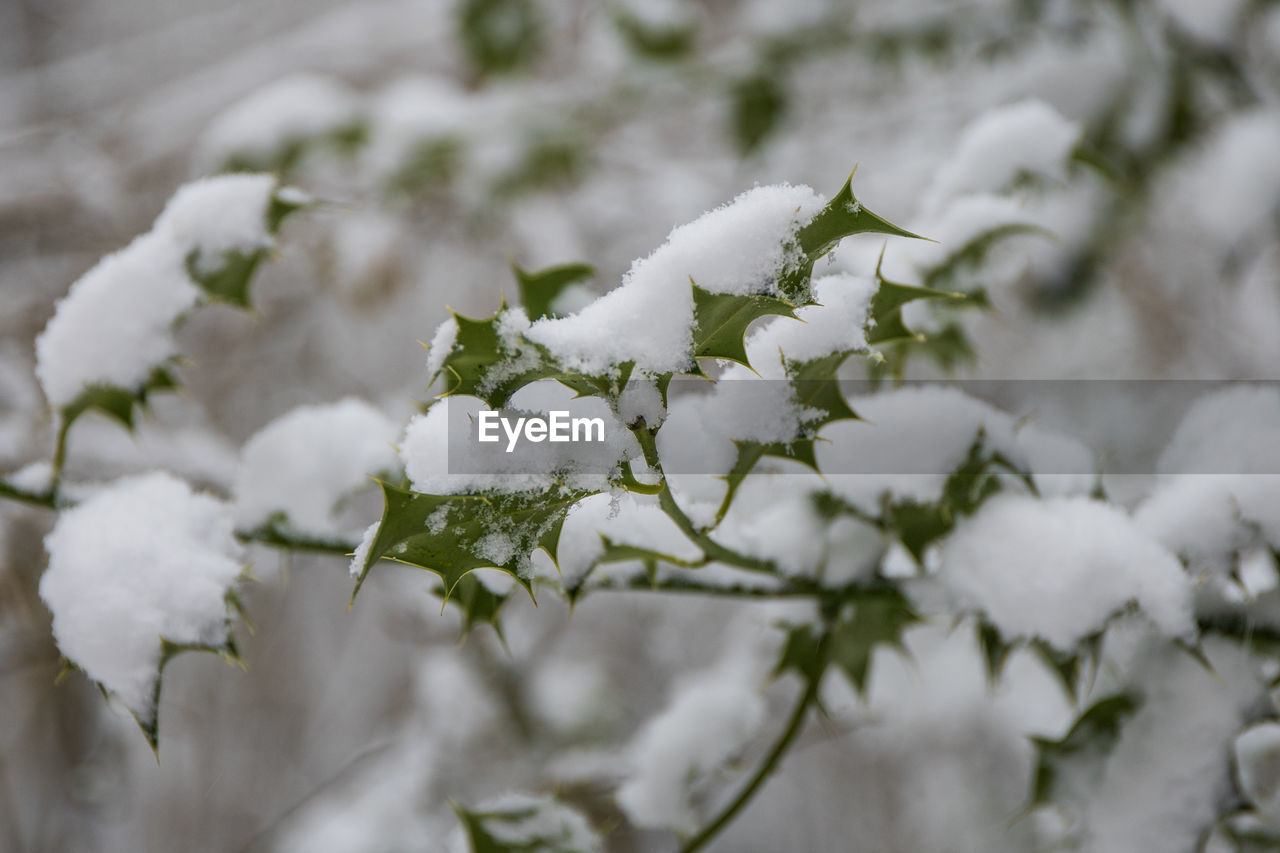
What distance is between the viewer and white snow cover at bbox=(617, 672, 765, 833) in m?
0.73

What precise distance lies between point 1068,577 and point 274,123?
203cm

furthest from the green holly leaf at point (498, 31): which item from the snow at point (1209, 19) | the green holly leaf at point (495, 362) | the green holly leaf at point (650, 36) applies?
the green holly leaf at point (495, 362)

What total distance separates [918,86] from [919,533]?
80.7 inches

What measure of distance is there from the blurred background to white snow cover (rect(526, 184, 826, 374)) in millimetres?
792

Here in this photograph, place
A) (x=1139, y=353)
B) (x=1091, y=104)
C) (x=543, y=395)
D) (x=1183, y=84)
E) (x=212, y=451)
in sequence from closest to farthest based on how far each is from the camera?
(x=543, y=395)
(x=212, y=451)
(x=1183, y=84)
(x=1091, y=104)
(x=1139, y=353)

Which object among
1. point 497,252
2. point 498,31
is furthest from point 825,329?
point 497,252

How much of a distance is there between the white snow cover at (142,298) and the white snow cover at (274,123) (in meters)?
1.44

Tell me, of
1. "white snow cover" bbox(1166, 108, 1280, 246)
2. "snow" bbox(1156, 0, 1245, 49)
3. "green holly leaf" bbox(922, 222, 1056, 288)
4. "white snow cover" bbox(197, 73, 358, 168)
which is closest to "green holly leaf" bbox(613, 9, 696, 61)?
"white snow cover" bbox(197, 73, 358, 168)

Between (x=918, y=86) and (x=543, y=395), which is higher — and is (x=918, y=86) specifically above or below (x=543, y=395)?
above

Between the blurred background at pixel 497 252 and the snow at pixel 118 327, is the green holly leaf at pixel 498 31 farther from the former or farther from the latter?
the snow at pixel 118 327

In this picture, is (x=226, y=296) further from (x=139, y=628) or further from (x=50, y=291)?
(x=50, y=291)

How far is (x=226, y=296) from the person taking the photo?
639 mm

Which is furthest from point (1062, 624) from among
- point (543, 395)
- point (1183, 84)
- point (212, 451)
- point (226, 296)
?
point (1183, 84)
